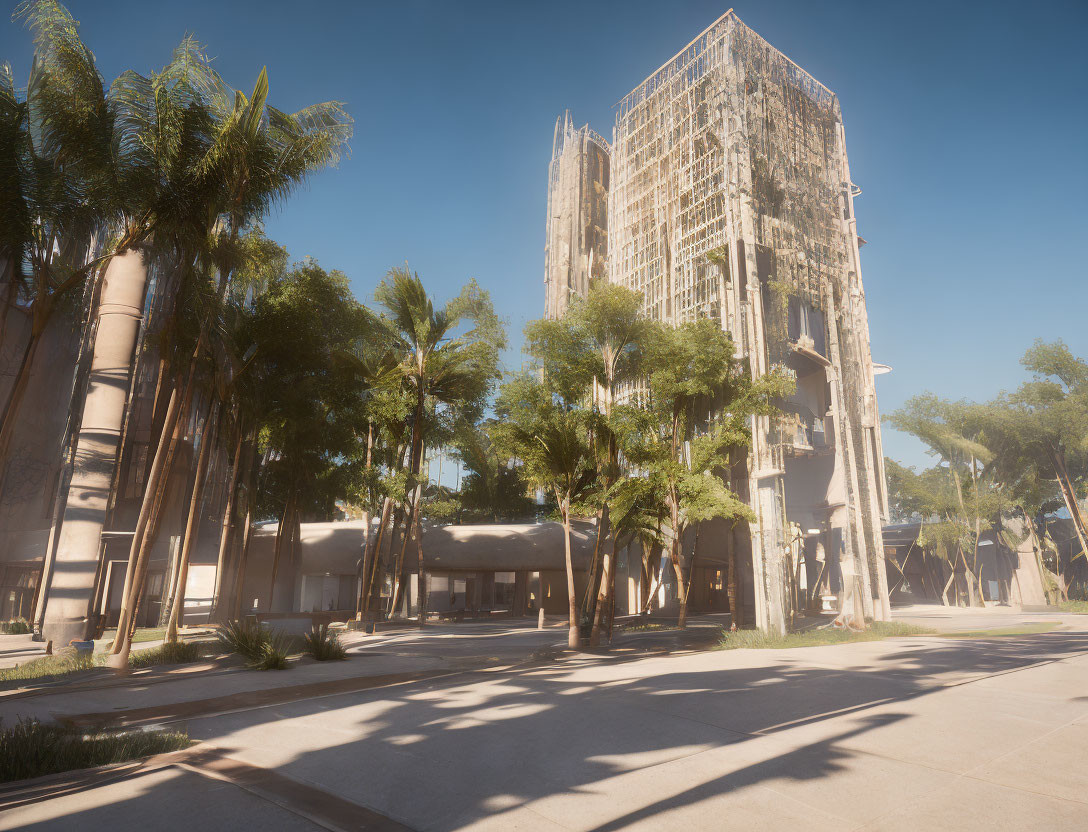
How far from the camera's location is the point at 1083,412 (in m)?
36.5

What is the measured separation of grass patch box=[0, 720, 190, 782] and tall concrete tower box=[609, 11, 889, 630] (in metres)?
16.0

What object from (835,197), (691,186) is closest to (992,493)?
(835,197)

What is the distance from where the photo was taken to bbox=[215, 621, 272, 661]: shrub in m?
11.9

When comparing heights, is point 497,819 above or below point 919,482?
below

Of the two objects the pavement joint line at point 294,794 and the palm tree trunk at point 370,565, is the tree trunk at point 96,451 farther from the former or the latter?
the pavement joint line at point 294,794

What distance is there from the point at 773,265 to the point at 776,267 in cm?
23

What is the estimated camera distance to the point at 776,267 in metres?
30.2

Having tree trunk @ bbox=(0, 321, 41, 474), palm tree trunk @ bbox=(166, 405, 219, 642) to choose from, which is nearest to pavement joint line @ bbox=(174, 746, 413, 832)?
tree trunk @ bbox=(0, 321, 41, 474)

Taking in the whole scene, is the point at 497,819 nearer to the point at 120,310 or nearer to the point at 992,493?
the point at 120,310

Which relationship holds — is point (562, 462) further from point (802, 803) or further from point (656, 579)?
point (656, 579)

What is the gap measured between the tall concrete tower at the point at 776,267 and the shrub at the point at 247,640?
44.6 feet

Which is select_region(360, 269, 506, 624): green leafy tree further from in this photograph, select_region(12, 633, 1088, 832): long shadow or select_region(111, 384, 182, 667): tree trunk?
select_region(12, 633, 1088, 832): long shadow

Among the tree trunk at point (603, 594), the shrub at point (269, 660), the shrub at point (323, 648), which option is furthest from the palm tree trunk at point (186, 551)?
the tree trunk at point (603, 594)

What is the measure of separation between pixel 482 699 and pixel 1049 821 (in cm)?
603
